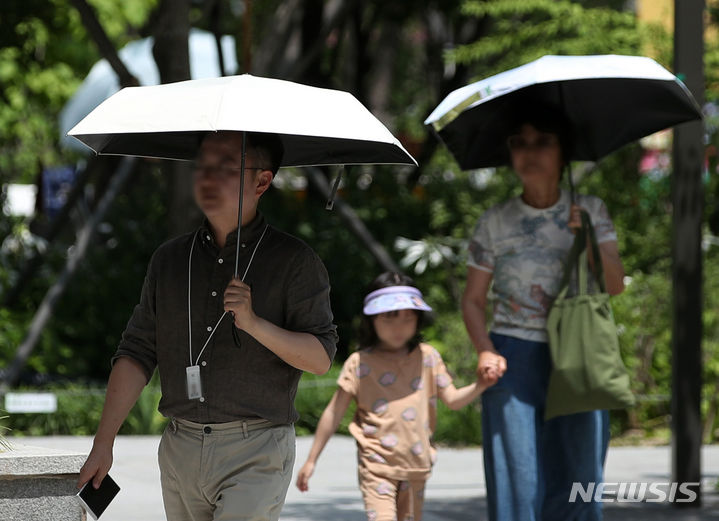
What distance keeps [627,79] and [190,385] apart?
104 inches

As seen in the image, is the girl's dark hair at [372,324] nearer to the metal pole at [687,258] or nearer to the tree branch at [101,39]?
the metal pole at [687,258]

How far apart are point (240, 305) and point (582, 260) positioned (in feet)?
6.47

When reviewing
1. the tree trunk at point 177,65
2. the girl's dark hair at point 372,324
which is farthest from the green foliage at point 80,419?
the girl's dark hair at point 372,324

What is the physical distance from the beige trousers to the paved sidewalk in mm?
3187

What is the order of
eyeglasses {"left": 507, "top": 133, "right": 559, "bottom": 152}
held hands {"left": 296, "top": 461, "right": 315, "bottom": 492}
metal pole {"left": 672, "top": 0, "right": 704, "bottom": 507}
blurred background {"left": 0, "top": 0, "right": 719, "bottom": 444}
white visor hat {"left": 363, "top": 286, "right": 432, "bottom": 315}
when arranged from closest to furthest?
eyeglasses {"left": 507, "top": 133, "right": 559, "bottom": 152} → held hands {"left": 296, "top": 461, "right": 315, "bottom": 492} → white visor hat {"left": 363, "top": 286, "right": 432, "bottom": 315} → metal pole {"left": 672, "top": 0, "right": 704, "bottom": 507} → blurred background {"left": 0, "top": 0, "right": 719, "bottom": 444}

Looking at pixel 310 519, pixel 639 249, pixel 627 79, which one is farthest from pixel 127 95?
pixel 639 249

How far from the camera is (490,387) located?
5.23m

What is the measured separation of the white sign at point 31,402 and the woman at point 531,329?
5.53 metres

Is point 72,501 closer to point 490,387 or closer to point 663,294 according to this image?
point 490,387

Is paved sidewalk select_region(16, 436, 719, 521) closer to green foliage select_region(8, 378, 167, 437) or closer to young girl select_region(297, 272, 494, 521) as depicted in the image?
green foliage select_region(8, 378, 167, 437)

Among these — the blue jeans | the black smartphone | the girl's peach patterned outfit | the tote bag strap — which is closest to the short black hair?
the tote bag strap

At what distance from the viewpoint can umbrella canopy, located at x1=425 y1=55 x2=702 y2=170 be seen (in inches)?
205

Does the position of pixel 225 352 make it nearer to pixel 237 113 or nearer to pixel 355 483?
pixel 237 113

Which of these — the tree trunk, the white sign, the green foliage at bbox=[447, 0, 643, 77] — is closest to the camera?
the white sign
